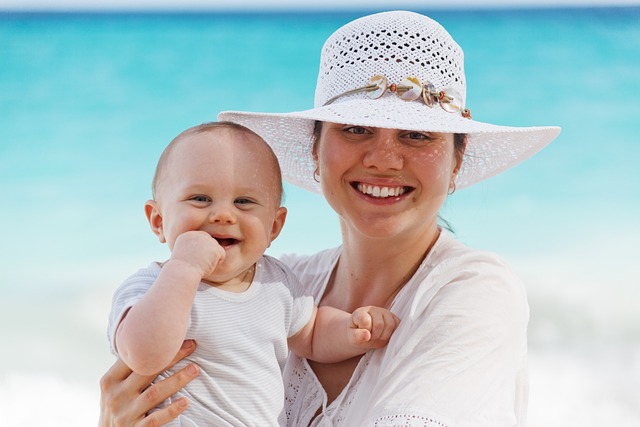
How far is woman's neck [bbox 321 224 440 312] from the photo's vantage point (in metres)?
2.40

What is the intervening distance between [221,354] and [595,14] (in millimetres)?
7603

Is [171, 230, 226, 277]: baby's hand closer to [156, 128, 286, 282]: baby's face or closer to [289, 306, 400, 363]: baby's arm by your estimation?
[156, 128, 286, 282]: baby's face

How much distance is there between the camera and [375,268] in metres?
2.50

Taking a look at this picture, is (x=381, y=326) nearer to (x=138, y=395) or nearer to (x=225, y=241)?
(x=225, y=241)

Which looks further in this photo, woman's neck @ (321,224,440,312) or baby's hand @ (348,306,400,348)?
woman's neck @ (321,224,440,312)

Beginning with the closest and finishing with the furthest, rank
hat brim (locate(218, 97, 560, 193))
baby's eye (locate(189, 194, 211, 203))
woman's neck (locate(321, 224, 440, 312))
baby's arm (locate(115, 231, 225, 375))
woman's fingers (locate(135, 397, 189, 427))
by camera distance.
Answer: baby's arm (locate(115, 231, 225, 375))
woman's fingers (locate(135, 397, 189, 427))
baby's eye (locate(189, 194, 211, 203))
hat brim (locate(218, 97, 560, 193))
woman's neck (locate(321, 224, 440, 312))

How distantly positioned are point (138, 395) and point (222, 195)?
0.54m

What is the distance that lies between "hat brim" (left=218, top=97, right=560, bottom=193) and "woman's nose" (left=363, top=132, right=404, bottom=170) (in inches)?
4.2

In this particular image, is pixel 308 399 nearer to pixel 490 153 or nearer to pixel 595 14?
pixel 490 153

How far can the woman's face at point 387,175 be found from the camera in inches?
88.2

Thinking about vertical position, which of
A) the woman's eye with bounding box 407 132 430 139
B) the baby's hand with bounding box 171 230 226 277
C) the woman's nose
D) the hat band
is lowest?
the baby's hand with bounding box 171 230 226 277

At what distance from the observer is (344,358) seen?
2223mm

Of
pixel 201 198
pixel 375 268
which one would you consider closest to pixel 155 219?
pixel 201 198

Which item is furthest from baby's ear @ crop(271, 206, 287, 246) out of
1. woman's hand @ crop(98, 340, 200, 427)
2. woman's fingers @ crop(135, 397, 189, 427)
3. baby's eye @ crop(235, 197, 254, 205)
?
woman's fingers @ crop(135, 397, 189, 427)
